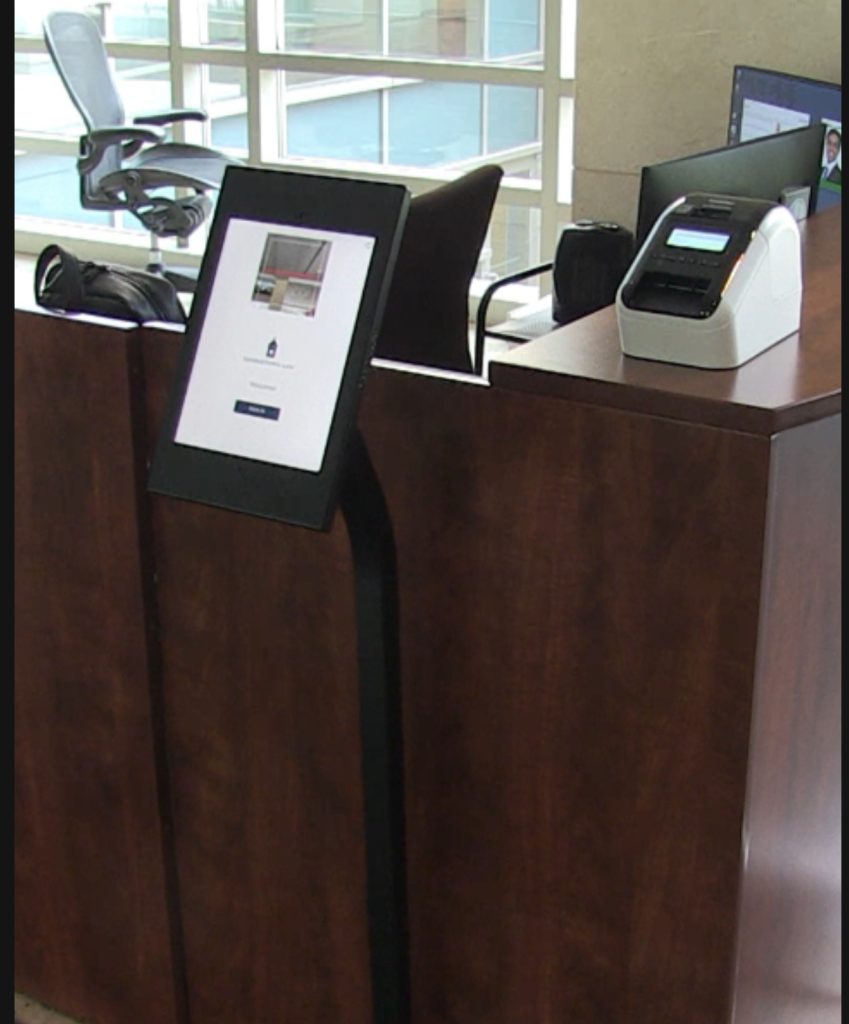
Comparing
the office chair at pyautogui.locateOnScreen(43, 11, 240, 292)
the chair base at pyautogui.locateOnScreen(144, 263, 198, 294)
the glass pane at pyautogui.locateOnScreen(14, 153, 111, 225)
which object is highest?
the office chair at pyautogui.locateOnScreen(43, 11, 240, 292)

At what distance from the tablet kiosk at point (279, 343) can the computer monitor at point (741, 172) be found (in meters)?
0.77

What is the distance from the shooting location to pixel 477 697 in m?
1.82

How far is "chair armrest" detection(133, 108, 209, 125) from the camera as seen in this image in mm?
5957

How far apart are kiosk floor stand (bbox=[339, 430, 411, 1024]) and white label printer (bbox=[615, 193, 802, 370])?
13.0 inches

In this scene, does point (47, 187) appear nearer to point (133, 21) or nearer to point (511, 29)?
point (133, 21)

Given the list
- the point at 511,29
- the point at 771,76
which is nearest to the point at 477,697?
the point at 771,76

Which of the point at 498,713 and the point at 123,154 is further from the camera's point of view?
the point at 123,154

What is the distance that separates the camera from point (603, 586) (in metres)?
1.67

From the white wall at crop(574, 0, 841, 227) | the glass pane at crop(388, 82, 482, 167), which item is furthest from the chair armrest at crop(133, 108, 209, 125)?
the white wall at crop(574, 0, 841, 227)

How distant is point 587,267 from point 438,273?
0.54 m

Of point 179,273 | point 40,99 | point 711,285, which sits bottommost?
point 179,273

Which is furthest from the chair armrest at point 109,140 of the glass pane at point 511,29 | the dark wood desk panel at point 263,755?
the dark wood desk panel at point 263,755

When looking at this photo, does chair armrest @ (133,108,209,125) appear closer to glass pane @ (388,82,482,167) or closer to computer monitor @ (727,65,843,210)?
glass pane @ (388,82,482,167)

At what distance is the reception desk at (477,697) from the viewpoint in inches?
63.9
